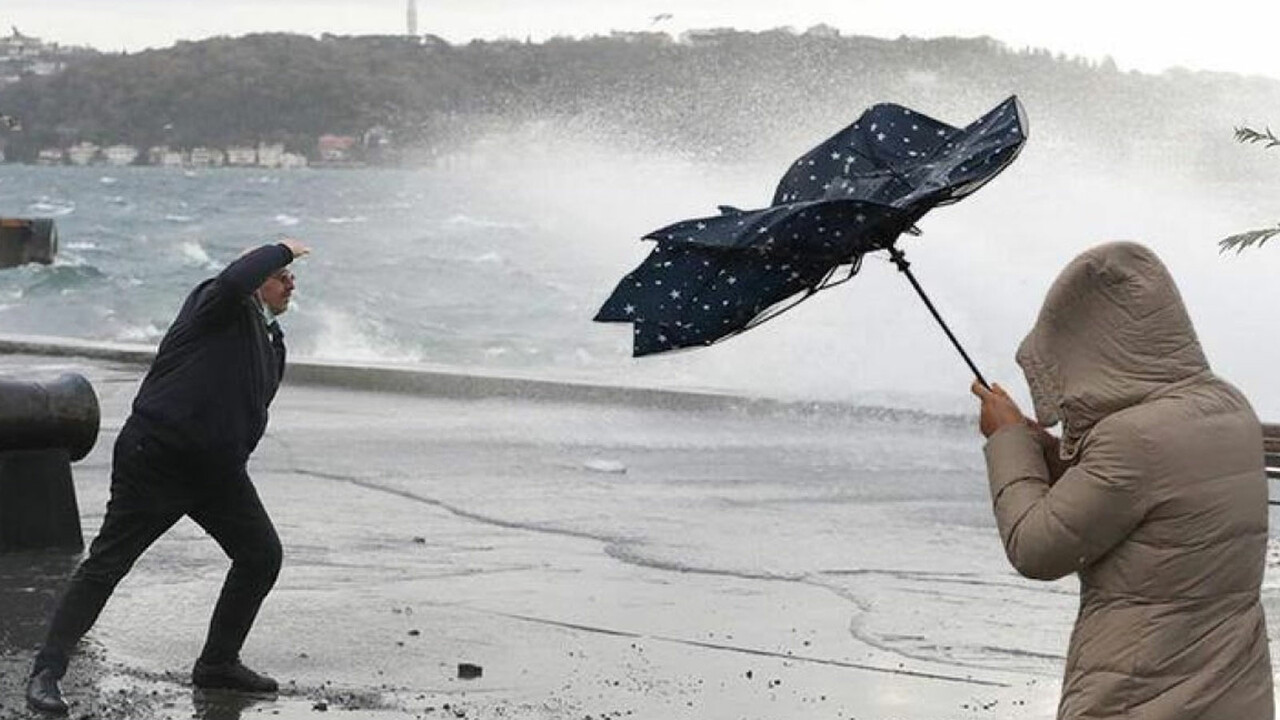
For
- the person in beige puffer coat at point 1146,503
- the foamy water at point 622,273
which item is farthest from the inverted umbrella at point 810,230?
the person in beige puffer coat at point 1146,503

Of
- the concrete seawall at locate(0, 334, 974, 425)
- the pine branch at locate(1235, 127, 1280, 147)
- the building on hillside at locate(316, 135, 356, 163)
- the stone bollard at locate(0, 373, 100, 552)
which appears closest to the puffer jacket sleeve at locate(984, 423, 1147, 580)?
the pine branch at locate(1235, 127, 1280, 147)

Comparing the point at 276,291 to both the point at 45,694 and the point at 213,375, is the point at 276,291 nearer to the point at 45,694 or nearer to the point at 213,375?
the point at 213,375

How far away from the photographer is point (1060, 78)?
221ft

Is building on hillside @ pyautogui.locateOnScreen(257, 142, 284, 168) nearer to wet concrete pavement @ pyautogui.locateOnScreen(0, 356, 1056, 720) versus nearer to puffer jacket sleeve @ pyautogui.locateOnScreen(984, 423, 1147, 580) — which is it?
wet concrete pavement @ pyautogui.locateOnScreen(0, 356, 1056, 720)

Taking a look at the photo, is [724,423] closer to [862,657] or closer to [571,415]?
[571,415]

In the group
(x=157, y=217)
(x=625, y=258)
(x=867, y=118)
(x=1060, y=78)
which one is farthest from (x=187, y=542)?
(x=157, y=217)

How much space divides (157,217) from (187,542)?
78.1 m

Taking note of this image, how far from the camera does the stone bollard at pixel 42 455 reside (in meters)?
9.73

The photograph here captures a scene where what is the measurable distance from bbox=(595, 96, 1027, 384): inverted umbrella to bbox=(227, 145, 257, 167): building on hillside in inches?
5050

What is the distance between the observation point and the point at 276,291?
25.2 feet

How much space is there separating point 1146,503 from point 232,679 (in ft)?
14.0

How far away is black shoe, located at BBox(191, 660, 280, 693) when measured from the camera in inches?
309

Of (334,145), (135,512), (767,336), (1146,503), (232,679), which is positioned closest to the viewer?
(1146,503)

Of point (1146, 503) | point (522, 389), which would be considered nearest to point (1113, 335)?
point (1146, 503)
